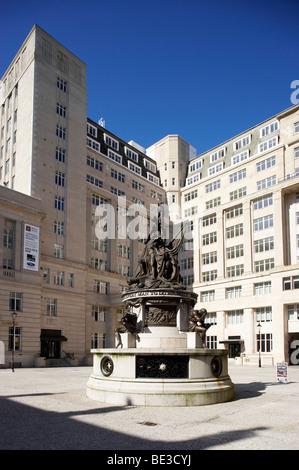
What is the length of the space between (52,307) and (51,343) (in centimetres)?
476

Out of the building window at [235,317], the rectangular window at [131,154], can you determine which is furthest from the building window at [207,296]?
the rectangular window at [131,154]

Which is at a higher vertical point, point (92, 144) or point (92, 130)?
point (92, 130)

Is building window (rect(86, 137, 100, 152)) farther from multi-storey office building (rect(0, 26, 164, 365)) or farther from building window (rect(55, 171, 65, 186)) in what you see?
building window (rect(55, 171, 65, 186))

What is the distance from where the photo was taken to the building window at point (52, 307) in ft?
186

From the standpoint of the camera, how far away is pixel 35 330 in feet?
172

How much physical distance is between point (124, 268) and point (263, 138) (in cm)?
3266

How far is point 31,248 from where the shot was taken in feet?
175

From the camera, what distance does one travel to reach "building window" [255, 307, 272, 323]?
2427 inches

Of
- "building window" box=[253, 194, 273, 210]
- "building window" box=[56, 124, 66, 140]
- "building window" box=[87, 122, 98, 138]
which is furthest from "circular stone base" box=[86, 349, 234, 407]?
"building window" box=[87, 122, 98, 138]

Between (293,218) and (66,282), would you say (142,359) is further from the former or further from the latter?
(293,218)

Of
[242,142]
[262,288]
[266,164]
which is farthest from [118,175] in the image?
[262,288]

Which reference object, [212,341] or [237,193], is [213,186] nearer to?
[237,193]

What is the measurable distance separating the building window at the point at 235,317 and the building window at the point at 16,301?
33095 millimetres

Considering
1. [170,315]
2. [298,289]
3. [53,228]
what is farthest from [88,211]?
[170,315]
